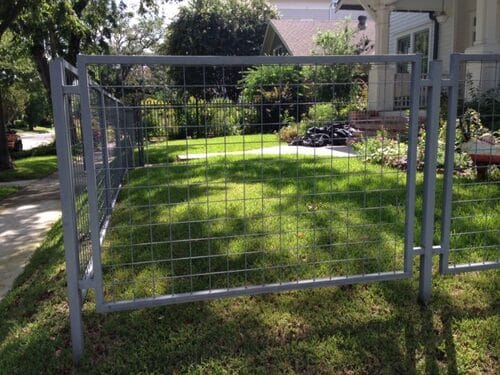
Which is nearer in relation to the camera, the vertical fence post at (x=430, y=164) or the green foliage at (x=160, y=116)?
the vertical fence post at (x=430, y=164)

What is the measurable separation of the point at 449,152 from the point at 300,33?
84.8ft

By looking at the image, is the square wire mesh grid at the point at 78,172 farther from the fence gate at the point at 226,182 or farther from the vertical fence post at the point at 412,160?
the vertical fence post at the point at 412,160

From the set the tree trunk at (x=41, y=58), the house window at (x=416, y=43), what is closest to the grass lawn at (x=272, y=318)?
the tree trunk at (x=41, y=58)

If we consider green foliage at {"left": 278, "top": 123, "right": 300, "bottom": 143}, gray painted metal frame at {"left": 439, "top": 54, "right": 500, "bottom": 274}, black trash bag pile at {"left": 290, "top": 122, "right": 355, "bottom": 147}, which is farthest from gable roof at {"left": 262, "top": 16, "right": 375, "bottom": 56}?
gray painted metal frame at {"left": 439, "top": 54, "right": 500, "bottom": 274}

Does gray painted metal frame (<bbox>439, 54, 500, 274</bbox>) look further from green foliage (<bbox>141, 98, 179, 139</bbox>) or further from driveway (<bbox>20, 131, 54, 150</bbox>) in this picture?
driveway (<bbox>20, 131, 54, 150</bbox>)

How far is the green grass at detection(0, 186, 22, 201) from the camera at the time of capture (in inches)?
391

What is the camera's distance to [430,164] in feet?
10.8

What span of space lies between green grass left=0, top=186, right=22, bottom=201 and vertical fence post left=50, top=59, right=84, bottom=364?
763cm

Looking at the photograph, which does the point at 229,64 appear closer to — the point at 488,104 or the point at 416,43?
the point at 488,104

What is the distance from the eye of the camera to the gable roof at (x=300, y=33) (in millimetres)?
25984

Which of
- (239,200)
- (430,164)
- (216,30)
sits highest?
(216,30)

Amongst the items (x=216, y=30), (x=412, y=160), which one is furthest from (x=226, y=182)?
(x=216, y=30)

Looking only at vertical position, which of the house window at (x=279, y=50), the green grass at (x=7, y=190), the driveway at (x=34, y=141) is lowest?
the driveway at (x=34, y=141)

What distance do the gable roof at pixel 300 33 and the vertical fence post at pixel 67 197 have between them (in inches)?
929
